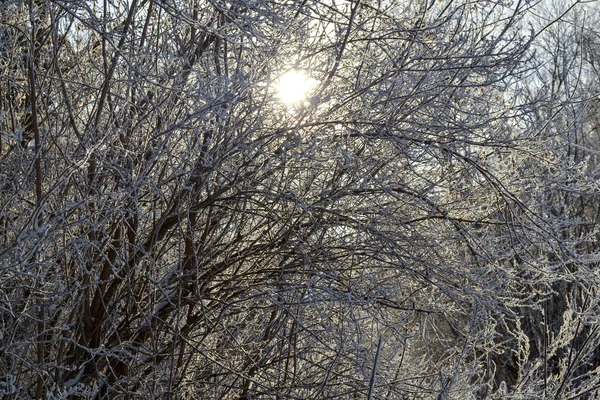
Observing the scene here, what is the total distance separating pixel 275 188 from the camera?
4.19 meters

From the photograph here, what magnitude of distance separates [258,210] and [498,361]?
27.7 feet

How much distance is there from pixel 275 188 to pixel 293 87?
616mm

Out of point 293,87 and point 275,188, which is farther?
point 275,188

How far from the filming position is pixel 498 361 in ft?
38.4

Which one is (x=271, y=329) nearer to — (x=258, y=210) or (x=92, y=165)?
(x=258, y=210)

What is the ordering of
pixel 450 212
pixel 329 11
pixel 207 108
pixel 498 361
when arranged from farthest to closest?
pixel 498 361
pixel 450 212
pixel 329 11
pixel 207 108

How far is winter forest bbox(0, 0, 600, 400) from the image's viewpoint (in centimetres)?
384

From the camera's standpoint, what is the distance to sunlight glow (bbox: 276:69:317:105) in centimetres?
377

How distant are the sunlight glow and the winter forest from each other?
11mm

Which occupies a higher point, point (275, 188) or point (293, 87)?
point (293, 87)

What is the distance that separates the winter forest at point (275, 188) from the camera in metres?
3.84

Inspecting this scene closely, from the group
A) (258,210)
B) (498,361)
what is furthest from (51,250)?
(498,361)

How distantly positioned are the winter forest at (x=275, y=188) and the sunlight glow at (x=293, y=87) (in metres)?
0.01

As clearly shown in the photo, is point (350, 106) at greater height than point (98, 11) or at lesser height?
lesser
